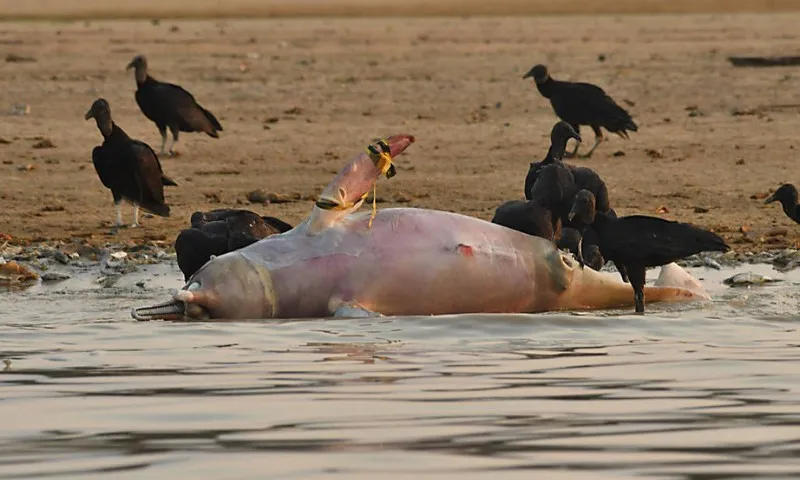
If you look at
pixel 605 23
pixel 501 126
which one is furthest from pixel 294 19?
pixel 501 126

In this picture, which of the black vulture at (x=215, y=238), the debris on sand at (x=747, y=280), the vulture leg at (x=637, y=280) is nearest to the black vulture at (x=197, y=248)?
the black vulture at (x=215, y=238)

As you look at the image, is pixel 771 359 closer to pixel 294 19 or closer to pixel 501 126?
pixel 501 126

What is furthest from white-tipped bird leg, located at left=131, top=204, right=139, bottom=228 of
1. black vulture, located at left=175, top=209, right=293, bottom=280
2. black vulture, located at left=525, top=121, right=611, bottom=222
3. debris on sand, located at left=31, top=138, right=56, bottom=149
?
debris on sand, located at left=31, top=138, right=56, bottom=149

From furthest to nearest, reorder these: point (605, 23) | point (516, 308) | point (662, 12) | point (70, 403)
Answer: point (662, 12)
point (605, 23)
point (516, 308)
point (70, 403)

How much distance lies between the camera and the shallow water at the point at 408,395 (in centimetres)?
479

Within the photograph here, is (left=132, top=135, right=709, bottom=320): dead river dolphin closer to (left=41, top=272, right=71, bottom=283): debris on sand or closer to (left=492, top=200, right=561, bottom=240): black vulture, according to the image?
(left=492, top=200, right=561, bottom=240): black vulture

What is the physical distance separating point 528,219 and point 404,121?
9.42 m

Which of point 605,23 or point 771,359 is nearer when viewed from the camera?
point 771,359

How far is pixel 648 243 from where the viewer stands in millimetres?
8422

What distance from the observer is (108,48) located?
27391mm

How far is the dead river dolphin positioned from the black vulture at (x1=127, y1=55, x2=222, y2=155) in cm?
782

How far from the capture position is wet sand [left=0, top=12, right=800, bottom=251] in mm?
13164

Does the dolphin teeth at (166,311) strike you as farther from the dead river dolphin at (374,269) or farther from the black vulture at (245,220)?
the black vulture at (245,220)

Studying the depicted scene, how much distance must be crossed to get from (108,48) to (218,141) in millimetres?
11247
